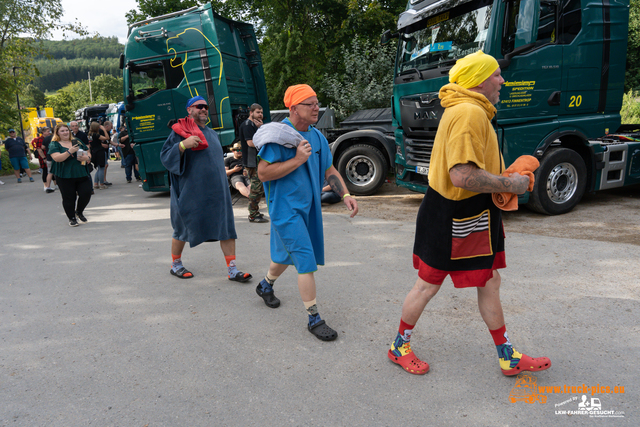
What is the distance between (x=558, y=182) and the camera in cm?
672

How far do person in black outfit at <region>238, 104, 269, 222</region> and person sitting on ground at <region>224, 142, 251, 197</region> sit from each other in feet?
3.65

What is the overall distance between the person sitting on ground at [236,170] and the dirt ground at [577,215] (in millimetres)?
1792

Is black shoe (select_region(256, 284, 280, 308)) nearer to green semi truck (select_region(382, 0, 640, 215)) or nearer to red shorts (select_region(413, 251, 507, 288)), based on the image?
red shorts (select_region(413, 251, 507, 288))

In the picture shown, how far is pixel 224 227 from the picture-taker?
14.6 ft

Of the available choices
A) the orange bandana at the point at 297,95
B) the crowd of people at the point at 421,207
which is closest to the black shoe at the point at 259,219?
the crowd of people at the point at 421,207

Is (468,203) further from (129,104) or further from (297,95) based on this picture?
(129,104)

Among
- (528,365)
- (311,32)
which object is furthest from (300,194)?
(311,32)

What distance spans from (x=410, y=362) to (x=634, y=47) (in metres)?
28.2

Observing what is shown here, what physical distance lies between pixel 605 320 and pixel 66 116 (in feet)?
324

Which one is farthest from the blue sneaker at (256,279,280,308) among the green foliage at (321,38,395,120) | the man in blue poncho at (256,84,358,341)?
the green foliage at (321,38,395,120)

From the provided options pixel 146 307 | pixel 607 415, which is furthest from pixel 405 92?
pixel 607 415

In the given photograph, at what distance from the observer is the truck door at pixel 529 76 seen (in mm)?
5805

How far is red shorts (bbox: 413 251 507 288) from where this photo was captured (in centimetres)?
249

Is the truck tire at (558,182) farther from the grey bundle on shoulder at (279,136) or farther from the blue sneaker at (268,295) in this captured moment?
the grey bundle on shoulder at (279,136)
